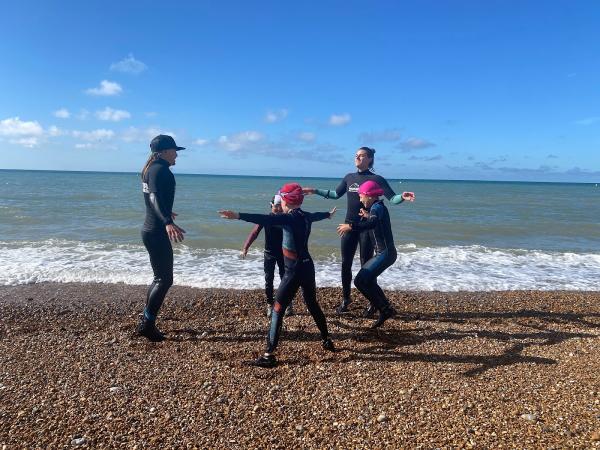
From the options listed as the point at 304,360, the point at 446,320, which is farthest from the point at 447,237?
the point at 304,360

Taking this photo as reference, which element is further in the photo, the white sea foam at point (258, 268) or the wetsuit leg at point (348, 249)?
the white sea foam at point (258, 268)

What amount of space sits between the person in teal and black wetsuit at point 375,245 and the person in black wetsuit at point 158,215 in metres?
2.21

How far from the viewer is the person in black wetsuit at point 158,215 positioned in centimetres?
518

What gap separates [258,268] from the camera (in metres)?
10.5

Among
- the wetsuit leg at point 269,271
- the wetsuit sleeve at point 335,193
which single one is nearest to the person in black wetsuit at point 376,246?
the wetsuit sleeve at point 335,193

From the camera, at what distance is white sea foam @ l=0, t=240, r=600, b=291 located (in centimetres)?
930

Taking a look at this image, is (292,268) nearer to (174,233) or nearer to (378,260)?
(174,233)

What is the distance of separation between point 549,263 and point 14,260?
14.3 metres

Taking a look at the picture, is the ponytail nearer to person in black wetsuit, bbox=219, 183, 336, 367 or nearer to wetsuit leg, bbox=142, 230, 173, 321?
wetsuit leg, bbox=142, 230, 173, 321

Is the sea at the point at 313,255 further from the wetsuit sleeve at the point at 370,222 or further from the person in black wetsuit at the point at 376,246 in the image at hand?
the wetsuit sleeve at the point at 370,222

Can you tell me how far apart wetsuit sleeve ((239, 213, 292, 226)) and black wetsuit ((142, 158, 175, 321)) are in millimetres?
1130

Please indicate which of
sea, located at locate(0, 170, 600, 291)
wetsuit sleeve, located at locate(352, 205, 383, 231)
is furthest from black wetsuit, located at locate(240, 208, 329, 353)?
sea, located at locate(0, 170, 600, 291)

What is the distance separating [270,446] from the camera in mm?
3193

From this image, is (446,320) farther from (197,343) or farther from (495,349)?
(197,343)
